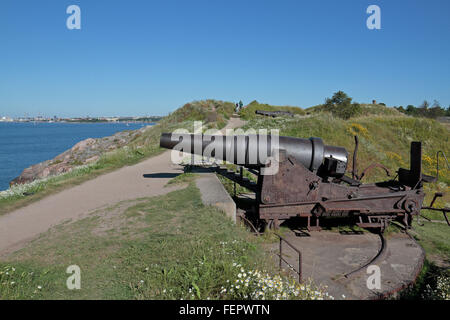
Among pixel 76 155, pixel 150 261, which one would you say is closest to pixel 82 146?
pixel 76 155

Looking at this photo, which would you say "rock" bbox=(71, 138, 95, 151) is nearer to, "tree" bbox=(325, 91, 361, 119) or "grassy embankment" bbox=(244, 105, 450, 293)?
"grassy embankment" bbox=(244, 105, 450, 293)

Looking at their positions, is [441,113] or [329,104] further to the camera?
[441,113]

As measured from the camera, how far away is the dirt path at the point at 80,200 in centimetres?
542

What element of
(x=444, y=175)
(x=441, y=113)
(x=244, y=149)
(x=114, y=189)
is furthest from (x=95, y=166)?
(x=441, y=113)

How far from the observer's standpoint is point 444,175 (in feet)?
50.5

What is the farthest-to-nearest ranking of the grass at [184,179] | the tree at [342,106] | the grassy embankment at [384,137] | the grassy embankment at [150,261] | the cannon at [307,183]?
the tree at [342,106] → the grassy embankment at [384,137] → the grass at [184,179] → the cannon at [307,183] → the grassy embankment at [150,261]

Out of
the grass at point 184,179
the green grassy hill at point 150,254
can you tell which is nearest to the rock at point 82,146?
the green grassy hill at point 150,254

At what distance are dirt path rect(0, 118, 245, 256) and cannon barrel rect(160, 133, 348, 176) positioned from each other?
2.46 meters

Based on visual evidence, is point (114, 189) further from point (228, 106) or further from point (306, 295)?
point (228, 106)

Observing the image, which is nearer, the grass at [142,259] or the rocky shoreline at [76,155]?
the grass at [142,259]

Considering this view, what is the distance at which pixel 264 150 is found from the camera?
530cm

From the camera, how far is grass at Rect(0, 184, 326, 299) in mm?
3127

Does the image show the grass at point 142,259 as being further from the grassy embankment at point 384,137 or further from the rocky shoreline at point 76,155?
the rocky shoreline at point 76,155
